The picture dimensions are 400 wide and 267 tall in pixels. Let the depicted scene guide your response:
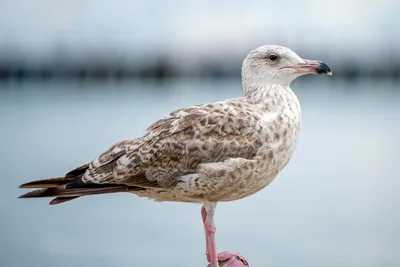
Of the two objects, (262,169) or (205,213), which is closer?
(262,169)

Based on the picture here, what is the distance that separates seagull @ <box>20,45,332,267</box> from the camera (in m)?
4.89

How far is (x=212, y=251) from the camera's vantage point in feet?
16.6

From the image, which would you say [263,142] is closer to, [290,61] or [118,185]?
[290,61]

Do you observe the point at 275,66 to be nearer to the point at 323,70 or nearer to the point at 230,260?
the point at 323,70

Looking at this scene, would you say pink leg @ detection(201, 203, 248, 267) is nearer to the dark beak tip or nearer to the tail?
the tail

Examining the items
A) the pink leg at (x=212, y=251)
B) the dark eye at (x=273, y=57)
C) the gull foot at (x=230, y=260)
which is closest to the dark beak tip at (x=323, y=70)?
the dark eye at (x=273, y=57)

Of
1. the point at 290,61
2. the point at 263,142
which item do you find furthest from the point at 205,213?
the point at 290,61

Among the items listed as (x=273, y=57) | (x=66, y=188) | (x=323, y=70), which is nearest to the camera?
(x=66, y=188)

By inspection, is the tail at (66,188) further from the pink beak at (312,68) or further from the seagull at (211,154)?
the pink beak at (312,68)

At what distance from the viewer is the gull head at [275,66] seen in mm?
5074

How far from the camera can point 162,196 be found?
511cm

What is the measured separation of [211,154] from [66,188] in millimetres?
787

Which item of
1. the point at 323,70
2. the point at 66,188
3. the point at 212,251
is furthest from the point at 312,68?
the point at 66,188

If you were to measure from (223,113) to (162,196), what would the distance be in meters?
0.57
